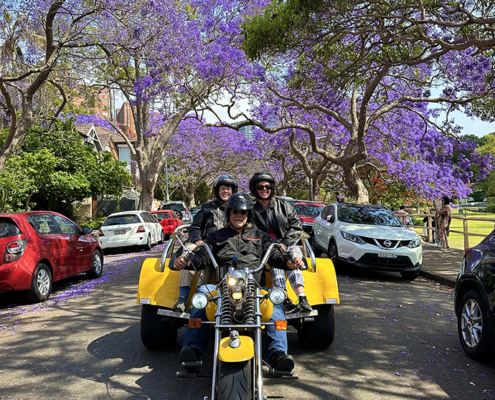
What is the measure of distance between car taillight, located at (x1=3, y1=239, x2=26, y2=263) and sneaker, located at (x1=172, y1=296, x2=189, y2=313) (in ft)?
14.9

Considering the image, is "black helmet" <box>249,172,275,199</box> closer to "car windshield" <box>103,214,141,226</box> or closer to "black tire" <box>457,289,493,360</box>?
"black tire" <box>457,289,493,360</box>

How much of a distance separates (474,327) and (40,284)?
6.99 m

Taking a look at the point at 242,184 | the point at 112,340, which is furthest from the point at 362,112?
the point at 242,184

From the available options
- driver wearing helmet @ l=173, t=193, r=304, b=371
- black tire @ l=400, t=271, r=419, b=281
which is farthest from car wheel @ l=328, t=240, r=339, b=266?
driver wearing helmet @ l=173, t=193, r=304, b=371

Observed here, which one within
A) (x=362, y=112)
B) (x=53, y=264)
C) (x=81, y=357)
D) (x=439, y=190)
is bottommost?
(x=81, y=357)

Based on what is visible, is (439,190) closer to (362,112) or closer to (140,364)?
(362,112)

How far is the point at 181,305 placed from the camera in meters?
4.77

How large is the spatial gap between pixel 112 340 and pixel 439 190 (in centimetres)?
2100

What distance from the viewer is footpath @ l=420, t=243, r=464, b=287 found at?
416 inches

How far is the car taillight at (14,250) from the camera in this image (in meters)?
8.09

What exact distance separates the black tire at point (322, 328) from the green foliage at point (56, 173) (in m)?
16.0

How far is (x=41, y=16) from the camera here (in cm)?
1353

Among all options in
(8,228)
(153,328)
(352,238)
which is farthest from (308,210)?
(153,328)

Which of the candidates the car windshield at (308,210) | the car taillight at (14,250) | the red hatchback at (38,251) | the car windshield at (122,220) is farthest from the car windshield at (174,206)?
the car taillight at (14,250)
